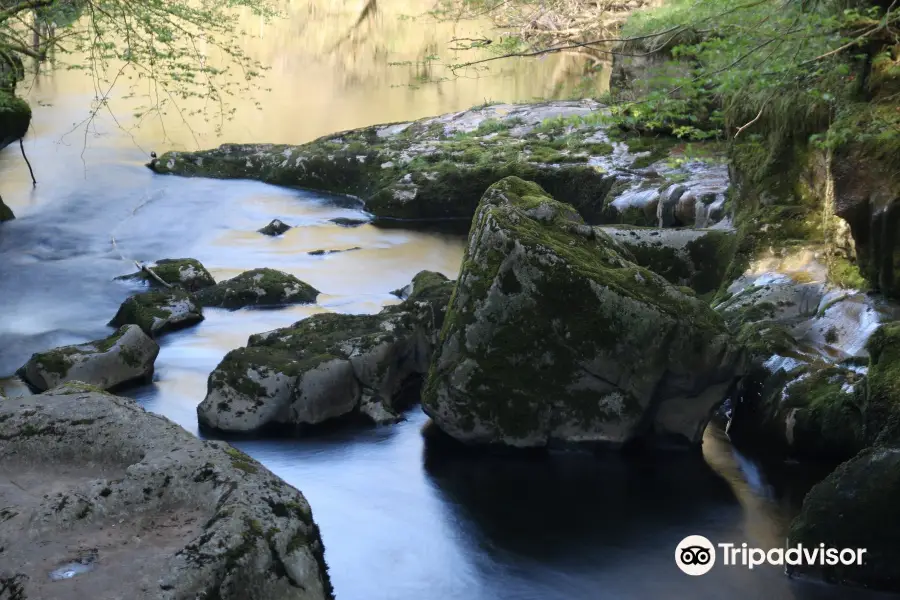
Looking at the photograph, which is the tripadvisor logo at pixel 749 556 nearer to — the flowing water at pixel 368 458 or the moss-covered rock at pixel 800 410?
the flowing water at pixel 368 458

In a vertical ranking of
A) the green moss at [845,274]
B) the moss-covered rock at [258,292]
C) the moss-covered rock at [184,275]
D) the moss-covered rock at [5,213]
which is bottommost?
the moss-covered rock at [5,213]

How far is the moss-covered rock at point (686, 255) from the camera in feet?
34.4

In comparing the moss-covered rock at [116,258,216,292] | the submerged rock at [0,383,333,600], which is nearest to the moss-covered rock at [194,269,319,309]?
the moss-covered rock at [116,258,216,292]

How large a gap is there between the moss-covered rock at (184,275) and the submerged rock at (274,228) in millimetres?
3346

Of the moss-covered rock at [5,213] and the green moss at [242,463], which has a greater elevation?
the green moss at [242,463]

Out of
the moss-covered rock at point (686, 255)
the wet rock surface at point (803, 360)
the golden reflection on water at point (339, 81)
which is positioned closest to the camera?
the wet rock surface at point (803, 360)

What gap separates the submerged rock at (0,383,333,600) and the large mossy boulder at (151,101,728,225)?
792 centimetres

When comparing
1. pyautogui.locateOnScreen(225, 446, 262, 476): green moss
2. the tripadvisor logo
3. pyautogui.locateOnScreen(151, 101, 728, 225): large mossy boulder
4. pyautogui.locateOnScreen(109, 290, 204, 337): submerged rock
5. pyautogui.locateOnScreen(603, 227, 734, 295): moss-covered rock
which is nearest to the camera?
pyautogui.locateOnScreen(225, 446, 262, 476): green moss

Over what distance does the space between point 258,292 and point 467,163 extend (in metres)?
7.54

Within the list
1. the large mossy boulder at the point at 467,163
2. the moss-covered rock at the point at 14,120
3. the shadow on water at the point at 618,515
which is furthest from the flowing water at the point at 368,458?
the moss-covered rock at the point at 14,120

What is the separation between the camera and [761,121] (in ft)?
34.5

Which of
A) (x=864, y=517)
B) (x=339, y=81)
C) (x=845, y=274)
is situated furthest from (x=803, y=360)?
(x=339, y=81)

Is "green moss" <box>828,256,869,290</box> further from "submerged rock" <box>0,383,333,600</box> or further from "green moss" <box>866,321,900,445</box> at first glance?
"submerged rock" <box>0,383,333,600</box>

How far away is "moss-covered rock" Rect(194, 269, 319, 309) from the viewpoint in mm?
12133
